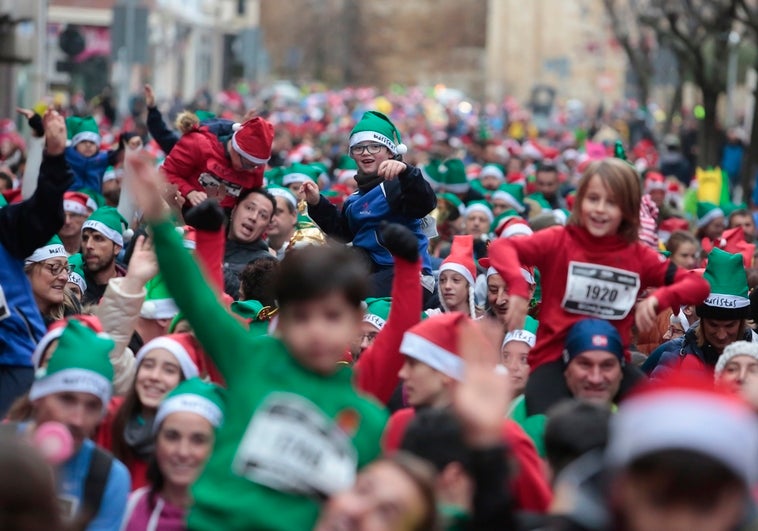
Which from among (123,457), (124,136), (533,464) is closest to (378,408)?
(533,464)

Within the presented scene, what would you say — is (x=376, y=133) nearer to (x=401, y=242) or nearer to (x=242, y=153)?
(x=242, y=153)

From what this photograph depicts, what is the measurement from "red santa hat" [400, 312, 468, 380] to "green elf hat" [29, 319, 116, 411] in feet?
3.37

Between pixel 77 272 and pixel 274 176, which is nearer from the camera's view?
pixel 77 272

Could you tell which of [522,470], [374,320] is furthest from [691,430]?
[374,320]

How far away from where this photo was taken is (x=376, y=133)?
10.8 m

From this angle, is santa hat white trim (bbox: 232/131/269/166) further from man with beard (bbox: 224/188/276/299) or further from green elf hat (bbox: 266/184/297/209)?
green elf hat (bbox: 266/184/297/209)

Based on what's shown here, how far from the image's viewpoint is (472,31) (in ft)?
349

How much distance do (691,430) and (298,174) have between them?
11189mm

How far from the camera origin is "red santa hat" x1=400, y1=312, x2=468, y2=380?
6.30 meters

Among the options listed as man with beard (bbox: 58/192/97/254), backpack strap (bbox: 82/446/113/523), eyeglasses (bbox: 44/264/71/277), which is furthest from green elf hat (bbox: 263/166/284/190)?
backpack strap (bbox: 82/446/113/523)

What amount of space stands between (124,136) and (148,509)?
10.1 metres

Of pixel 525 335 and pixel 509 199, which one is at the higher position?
pixel 525 335

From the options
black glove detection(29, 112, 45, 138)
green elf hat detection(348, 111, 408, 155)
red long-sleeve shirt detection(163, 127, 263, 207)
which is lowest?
red long-sleeve shirt detection(163, 127, 263, 207)

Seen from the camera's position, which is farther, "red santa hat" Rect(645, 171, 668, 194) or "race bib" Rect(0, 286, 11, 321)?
"red santa hat" Rect(645, 171, 668, 194)
